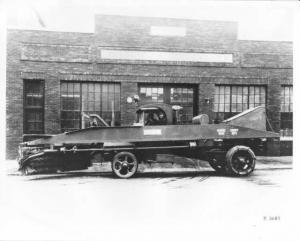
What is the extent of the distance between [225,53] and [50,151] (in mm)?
8249

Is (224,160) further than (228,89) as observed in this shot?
No

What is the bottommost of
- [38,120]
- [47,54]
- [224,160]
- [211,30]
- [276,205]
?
[276,205]

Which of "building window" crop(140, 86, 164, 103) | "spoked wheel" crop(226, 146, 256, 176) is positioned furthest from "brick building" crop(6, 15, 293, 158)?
"spoked wheel" crop(226, 146, 256, 176)

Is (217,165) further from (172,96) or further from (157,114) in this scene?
(172,96)

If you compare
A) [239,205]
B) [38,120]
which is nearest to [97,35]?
[38,120]

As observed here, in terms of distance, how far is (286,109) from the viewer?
1541cm

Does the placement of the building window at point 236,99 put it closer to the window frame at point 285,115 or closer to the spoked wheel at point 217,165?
the window frame at point 285,115

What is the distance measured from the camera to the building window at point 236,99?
15.4m

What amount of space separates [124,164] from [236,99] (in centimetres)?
689

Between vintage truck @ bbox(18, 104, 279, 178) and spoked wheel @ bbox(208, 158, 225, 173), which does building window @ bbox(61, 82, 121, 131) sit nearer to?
vintage truck @ bbox(18, 104, 279, 178)

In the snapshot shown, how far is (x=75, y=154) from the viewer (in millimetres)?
10586

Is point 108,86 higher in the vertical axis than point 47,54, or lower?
lower

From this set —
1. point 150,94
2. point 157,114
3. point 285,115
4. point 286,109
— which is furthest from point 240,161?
point 286,109

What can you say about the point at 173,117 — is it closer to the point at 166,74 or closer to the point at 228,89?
the point at 166,74
